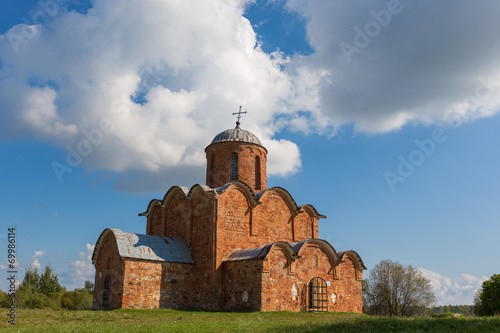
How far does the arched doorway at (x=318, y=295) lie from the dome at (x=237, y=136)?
8.71m

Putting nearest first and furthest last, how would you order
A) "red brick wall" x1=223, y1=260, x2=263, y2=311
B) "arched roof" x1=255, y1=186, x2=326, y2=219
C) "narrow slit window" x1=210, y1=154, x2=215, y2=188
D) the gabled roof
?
"red brick wall" x1=223, y1=260, x2=263, y2=311, the gabled roof, "arched roof" x1=255, y1=186, x2=326, y2=219, "narrow slit window" x1=210, y1=154, x2=215, y2=188

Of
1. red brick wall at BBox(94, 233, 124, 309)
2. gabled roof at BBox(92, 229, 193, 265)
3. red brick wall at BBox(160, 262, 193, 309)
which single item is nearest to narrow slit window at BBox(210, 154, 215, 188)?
gabled roof at BBox(92, 229, 193, 265)

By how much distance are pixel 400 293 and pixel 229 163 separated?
16.4m

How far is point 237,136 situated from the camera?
23.4 metres

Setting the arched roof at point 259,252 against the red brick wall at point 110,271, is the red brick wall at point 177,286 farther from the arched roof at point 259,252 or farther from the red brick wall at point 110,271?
the arched roof at point 259,252

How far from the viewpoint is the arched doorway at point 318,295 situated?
18.5m

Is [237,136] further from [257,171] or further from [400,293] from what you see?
[400,293]

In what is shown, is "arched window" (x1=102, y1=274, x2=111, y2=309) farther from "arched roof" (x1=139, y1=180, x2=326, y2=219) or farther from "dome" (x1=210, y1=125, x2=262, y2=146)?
"dome" (x1=210, y1=125, x2=262, y2=146)

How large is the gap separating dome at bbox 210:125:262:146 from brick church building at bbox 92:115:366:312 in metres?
1.35

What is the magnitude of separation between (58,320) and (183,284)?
21.7ft

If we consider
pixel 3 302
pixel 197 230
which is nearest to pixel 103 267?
pixel 197 230

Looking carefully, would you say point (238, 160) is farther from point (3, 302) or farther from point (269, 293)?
point (3, 302)

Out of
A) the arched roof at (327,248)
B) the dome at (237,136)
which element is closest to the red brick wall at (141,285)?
the arched roof at (327,248)

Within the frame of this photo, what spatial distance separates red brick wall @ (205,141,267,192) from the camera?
22547 mm
